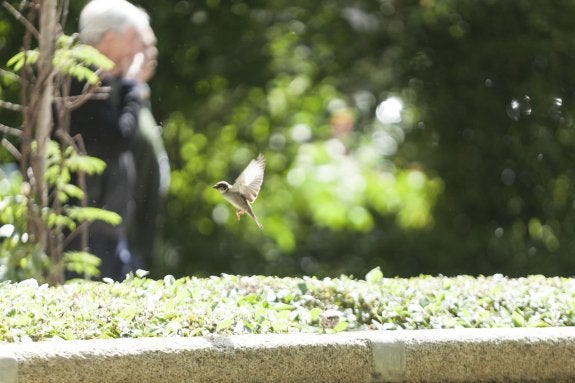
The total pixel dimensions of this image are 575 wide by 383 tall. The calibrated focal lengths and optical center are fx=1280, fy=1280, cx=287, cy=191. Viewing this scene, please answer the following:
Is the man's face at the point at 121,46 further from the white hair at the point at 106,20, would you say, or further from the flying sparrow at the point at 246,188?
the flying sparrow at the point at 246,188

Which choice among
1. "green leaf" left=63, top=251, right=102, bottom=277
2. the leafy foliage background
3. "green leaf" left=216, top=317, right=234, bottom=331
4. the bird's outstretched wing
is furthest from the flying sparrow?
the leafy foliage background

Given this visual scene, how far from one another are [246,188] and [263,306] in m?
0.42

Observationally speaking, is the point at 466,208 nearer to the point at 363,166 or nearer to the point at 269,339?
the point at 363,166

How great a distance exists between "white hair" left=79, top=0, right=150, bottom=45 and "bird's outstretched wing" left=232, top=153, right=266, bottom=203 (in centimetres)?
156

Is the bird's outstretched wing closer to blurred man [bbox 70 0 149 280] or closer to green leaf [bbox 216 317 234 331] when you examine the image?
green leaf [bbox 216 317 234 331]

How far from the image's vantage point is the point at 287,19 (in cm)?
976

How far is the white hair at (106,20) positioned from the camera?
5863 mm

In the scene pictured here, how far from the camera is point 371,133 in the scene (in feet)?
33.1

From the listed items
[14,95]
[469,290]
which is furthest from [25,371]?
[14,95]

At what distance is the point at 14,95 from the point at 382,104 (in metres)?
2.92

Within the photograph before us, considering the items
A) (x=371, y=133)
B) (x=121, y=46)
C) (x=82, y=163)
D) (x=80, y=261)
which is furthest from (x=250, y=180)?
(x=371, y=133)

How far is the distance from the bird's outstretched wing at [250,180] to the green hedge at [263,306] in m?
0.38

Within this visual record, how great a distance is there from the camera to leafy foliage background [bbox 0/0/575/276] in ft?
31.1

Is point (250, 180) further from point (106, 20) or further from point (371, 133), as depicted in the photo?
point (371, 133)
